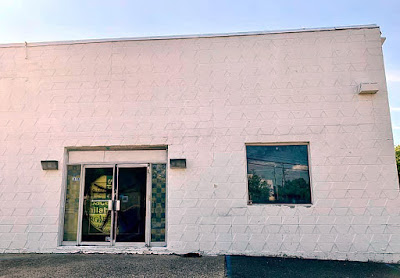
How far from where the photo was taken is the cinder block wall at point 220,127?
6613 mm

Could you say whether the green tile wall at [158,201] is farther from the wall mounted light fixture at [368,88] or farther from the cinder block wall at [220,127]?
the wall mounted light fixture at [368,88]

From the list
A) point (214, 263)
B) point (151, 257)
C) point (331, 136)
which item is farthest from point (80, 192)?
point (331, 136)

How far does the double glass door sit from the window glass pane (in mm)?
148

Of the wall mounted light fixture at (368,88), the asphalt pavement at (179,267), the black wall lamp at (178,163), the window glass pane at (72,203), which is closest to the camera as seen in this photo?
the asphalt pavement at (179,267)

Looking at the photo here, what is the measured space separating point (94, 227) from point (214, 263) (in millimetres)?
3055

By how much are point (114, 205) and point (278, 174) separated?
3939mm

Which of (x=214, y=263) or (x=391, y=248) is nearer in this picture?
(x=214, y=263)

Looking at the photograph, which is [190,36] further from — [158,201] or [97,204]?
[97,204]

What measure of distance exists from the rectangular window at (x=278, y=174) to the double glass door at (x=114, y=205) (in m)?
2.53

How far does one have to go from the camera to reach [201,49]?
7.49 meters

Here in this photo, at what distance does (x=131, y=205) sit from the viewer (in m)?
7.14

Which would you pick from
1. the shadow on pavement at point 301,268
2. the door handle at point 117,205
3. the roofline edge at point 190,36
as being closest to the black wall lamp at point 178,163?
the door handle at point 117,205

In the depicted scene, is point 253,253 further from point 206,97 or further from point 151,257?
point 206,97

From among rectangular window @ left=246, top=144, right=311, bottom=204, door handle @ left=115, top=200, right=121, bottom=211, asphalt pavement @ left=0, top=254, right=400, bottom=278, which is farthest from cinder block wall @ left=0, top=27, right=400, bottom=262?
door handle @ left=115, top=200, right=121, bottom=211
